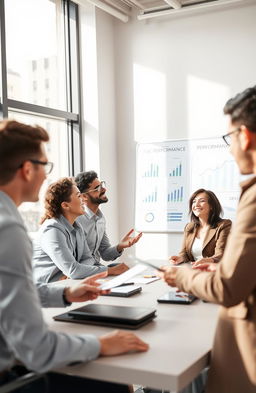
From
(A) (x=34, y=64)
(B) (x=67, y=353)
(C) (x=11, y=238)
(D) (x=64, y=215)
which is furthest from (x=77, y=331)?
(A) (x=34, y=64)

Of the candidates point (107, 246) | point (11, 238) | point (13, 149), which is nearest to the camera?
point (11, 238)

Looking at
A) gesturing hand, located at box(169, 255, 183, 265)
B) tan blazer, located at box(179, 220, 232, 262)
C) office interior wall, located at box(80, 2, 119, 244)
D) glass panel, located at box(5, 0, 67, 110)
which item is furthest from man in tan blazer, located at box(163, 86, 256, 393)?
office interior wall, located at box(80, 2, 119, 244)

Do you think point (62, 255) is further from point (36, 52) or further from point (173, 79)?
point (173, 79)

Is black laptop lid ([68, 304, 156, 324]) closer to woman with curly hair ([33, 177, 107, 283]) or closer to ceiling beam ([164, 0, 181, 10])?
woman with curly hair ([33, 177, 107, 283])

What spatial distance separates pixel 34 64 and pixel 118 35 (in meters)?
1.29

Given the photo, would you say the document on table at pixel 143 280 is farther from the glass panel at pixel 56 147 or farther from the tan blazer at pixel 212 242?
the glass panel at pixel 56 147

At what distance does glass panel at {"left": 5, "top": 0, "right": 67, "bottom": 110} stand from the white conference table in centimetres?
314

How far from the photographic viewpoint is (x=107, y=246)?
416 centimetres

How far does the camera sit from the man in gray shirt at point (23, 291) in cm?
133

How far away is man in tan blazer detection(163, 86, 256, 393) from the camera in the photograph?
1.40 metres

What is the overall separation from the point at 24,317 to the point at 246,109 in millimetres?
906

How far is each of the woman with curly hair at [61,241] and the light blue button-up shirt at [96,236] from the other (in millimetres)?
388

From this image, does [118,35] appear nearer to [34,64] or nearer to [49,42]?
[49,42]

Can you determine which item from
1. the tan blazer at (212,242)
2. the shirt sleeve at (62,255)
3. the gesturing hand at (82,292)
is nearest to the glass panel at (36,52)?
the shirt sleeve at (62,255)
